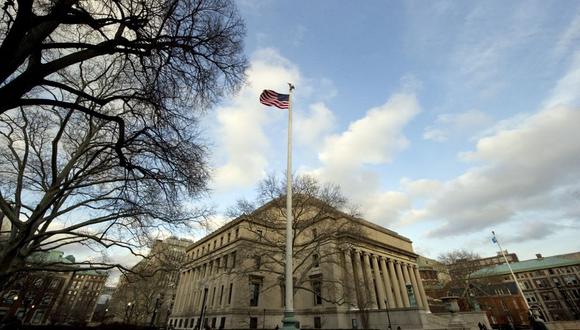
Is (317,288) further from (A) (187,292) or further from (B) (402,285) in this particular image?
(A) (187,292)

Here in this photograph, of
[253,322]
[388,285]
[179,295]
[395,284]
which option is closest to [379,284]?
[388,285]

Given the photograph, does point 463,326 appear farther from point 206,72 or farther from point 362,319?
point 206,72

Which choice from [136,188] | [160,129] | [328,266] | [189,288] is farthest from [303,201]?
[189,288]

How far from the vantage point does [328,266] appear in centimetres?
3616

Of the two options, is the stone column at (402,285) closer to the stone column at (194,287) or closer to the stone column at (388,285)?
the stone column at (388,285)

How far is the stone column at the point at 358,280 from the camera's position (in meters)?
32.3

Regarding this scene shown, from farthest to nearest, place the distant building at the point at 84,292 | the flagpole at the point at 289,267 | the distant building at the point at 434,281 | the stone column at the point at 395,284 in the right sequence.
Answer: the distant building at the point at 84,292, the distant building at the point at 434,281, the stone column at the point at 395,284, the flagpole at the point at 289,267

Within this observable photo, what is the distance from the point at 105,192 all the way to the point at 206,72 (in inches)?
400

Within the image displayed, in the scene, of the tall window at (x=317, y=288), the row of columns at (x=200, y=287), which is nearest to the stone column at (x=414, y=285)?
the tall window at (x=317, y=288)

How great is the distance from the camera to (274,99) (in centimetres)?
1477

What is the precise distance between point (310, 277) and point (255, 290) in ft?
29.1

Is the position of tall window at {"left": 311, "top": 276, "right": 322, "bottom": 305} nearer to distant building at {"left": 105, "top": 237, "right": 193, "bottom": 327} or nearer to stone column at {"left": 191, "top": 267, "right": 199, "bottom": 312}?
distant building at {"left": 105, "top": 237, "right": 193, "bottom": 327}

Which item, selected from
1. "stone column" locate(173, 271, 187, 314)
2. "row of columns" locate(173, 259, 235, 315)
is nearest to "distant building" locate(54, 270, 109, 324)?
"stone column" locate(173, 271, 187, 314)

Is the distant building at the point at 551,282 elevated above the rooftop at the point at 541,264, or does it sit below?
below
